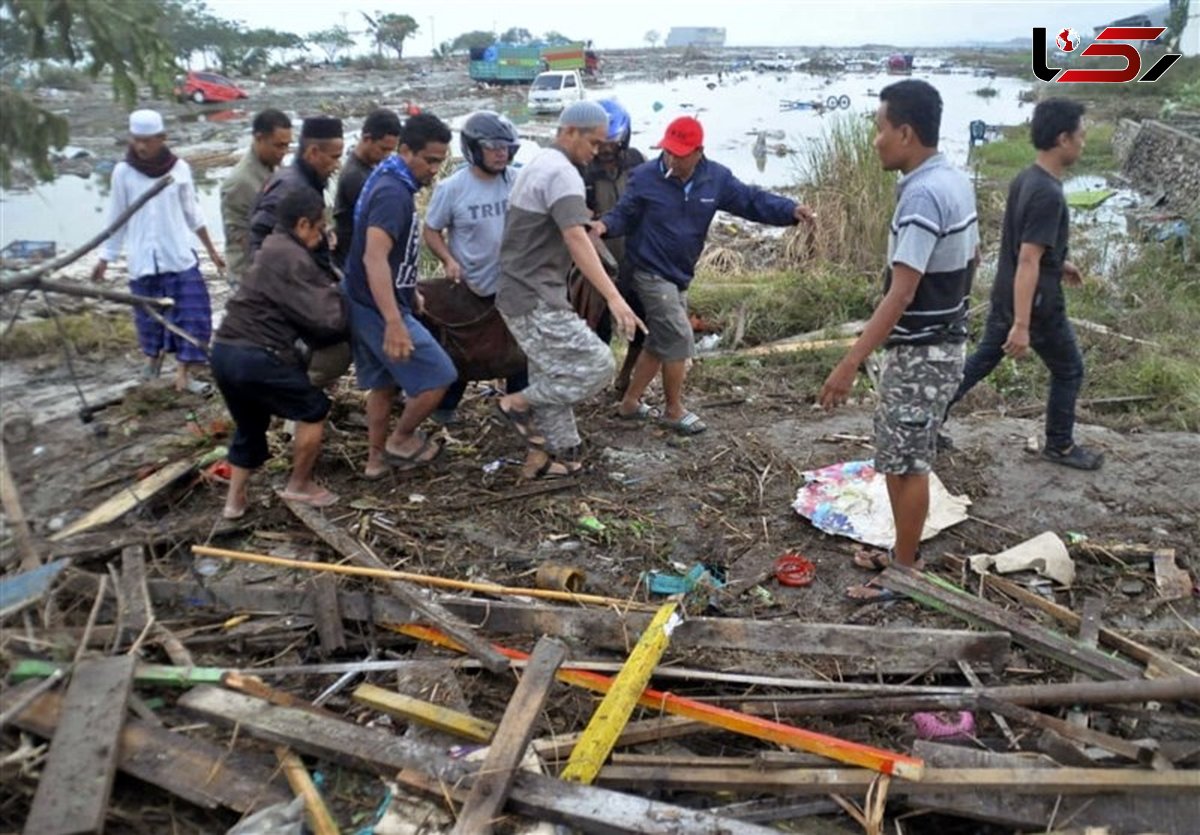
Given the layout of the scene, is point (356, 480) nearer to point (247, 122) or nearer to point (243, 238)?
point (243, 238)

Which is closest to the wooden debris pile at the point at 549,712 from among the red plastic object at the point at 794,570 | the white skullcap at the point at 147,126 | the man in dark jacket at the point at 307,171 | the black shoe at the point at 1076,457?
the red plastic object at the point at 794,570

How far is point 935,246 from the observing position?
330 centimetres

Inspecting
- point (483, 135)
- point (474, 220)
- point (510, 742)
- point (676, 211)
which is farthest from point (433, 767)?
point (676, 211)

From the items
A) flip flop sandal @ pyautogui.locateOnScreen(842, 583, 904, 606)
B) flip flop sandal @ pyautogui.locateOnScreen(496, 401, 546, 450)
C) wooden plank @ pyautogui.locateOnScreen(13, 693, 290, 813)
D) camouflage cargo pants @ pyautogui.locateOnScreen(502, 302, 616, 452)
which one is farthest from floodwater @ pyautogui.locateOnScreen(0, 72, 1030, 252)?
flip flop sandal @ pyautogui.locateOnScreen(842, 583, 904, 606)

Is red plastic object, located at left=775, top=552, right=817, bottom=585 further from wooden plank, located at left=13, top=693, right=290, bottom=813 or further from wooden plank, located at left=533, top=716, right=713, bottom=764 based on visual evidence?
wooden plank, located at left=13, top=693, right=290, bottom=813

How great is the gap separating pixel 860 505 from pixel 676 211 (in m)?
1.86

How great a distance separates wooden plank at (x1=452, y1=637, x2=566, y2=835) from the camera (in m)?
2.49

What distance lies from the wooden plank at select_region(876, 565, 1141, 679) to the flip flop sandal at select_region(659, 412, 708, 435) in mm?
1799

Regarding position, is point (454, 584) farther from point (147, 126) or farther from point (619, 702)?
point (147, 126)

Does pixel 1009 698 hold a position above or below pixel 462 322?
below

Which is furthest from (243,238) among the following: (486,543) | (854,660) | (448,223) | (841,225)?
(841,225)

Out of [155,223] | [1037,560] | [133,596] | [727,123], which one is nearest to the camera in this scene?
[133,596]

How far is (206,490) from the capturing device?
4.66m

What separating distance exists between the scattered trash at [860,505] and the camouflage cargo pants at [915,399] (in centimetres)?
57
